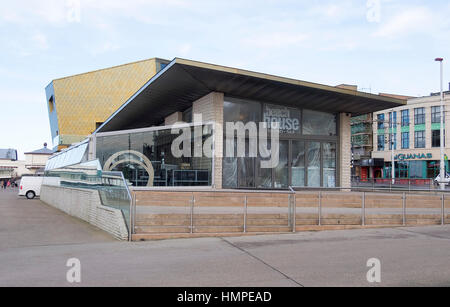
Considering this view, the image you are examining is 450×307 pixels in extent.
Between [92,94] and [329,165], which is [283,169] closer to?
[329,165]

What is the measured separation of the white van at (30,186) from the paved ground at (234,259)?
21.4 meters

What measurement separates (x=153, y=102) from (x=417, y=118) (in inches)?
1924

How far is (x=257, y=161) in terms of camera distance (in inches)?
816

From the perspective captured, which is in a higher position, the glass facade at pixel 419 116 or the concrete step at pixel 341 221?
the glass facade at pixel 419 116

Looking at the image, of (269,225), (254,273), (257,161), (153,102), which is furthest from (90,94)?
(254,273)

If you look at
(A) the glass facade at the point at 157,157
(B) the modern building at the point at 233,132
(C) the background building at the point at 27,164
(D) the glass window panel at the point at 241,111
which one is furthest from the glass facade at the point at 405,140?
(C) the background building at the point at 27,164

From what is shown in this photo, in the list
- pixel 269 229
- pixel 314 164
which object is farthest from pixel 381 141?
pixel 269 229

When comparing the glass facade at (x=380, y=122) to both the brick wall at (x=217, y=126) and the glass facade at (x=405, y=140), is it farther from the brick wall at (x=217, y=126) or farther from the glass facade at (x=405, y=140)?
the brick wall at (x=217, y=126)

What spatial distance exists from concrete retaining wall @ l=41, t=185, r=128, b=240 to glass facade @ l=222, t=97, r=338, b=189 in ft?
22.1

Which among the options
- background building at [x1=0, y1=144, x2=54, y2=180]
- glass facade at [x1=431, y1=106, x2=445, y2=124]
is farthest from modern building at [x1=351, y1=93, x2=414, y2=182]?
background building at [x1=0, y1=144, x2=54, y2=180]

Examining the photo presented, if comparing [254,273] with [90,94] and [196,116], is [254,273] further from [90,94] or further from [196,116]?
[90,94]

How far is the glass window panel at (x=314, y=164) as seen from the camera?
73.2 feet

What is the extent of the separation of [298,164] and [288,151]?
0.96 metres

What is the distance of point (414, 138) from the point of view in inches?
2357
